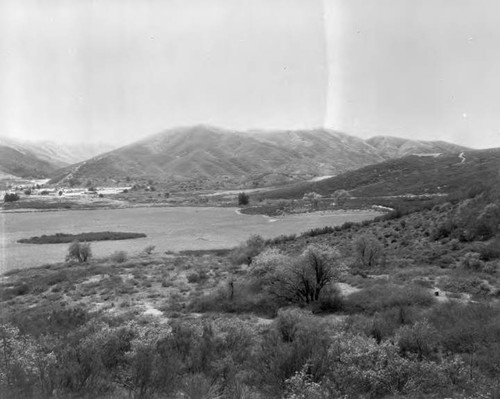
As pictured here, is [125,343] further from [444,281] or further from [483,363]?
[444,281]

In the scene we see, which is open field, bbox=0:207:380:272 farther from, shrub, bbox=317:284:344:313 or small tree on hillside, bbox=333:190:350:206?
shrub, bbox=317:284:344:313

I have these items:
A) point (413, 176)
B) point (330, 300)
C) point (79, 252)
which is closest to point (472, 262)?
point (330, 300)

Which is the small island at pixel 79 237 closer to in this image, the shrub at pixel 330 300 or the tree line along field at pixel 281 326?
the tree line along field at pixel 281 326

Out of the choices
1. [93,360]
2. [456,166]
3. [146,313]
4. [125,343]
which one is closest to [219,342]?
[125,343]

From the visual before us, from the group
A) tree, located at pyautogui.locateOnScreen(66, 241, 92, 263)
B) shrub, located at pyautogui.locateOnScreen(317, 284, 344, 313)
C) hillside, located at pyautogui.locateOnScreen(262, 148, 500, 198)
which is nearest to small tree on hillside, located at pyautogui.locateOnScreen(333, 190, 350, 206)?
hillside, located at pyautogui.locateOnScreen(262, 148, 500, 198)

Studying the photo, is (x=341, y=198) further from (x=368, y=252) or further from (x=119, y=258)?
(x=368, y=252)

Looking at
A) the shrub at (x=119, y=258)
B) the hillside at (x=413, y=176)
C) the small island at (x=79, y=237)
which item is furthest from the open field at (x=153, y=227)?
Result: the hillside at (x=413, y=176)

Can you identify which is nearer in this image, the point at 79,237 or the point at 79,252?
the point at 79,252
